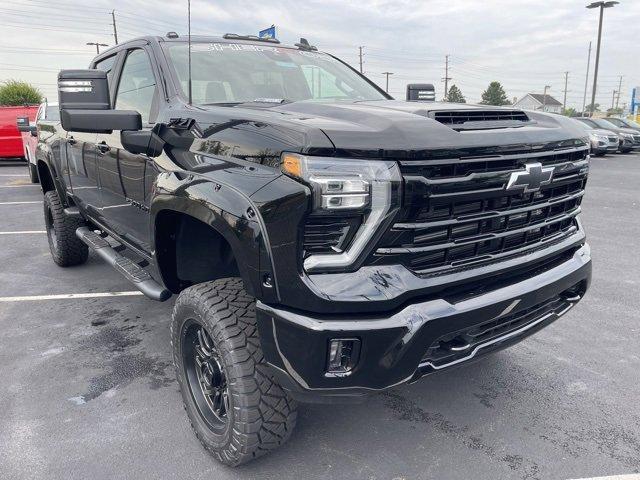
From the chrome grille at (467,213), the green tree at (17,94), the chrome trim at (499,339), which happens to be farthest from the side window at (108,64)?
the green tree at (17,94)

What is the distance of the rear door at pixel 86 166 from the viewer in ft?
12.7

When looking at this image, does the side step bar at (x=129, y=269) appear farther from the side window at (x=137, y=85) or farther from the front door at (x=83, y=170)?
the side window at (x=137, y=85)

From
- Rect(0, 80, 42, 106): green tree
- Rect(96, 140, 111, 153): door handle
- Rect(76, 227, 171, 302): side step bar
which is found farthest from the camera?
Rect(0, 80, 42, 106): green tree

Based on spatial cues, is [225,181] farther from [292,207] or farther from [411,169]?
[411,169]

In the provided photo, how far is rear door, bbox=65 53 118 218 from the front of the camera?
3.88 metres

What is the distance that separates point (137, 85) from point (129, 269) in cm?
120

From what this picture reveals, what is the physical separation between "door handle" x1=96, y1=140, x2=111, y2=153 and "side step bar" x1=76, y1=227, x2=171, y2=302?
2.30 ft

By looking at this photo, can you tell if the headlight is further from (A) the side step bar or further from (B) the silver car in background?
(B) the silver car in background

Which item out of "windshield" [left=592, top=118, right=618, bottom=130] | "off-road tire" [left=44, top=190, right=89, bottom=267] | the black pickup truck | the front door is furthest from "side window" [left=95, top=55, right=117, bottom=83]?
"windshield" [left=592, top=118, right=618, bottom=130]

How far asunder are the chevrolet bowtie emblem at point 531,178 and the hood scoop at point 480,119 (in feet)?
0.80

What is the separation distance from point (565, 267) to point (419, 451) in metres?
1.12

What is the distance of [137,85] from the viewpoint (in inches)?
135

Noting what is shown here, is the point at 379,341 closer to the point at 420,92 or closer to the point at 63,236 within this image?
the point at 420,92

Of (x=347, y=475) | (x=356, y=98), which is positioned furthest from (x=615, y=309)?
(x=347, y=475)
